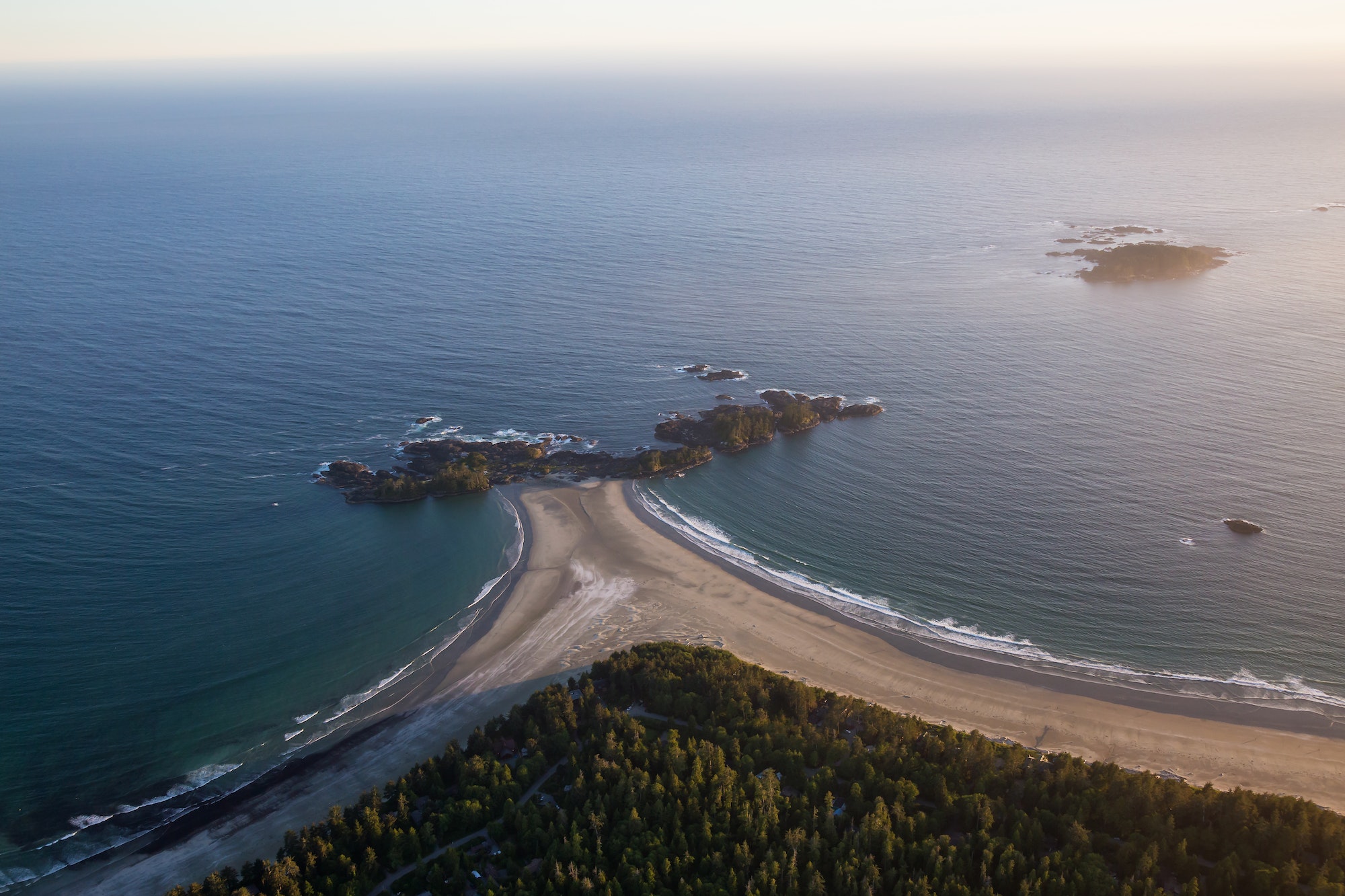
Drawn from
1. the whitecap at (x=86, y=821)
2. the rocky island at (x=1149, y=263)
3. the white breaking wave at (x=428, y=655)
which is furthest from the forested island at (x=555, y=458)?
the rocky island at (x=1149, y=263)

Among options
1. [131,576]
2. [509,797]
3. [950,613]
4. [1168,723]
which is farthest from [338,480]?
[1168,723]

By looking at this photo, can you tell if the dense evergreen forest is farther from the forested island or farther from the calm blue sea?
the forested island

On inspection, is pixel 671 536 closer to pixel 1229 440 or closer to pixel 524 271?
pixel 1229 440

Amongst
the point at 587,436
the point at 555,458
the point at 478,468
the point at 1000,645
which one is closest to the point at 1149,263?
the point at 587,436

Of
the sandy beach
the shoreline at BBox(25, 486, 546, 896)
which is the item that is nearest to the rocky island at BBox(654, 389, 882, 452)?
the sandy beach

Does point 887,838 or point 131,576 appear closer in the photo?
point 887,838

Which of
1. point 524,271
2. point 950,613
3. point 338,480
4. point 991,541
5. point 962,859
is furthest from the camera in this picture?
point 524,271

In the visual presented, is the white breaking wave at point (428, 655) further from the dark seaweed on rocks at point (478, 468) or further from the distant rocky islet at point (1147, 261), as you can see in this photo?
the distant rocky islet at point (1147, 261)
